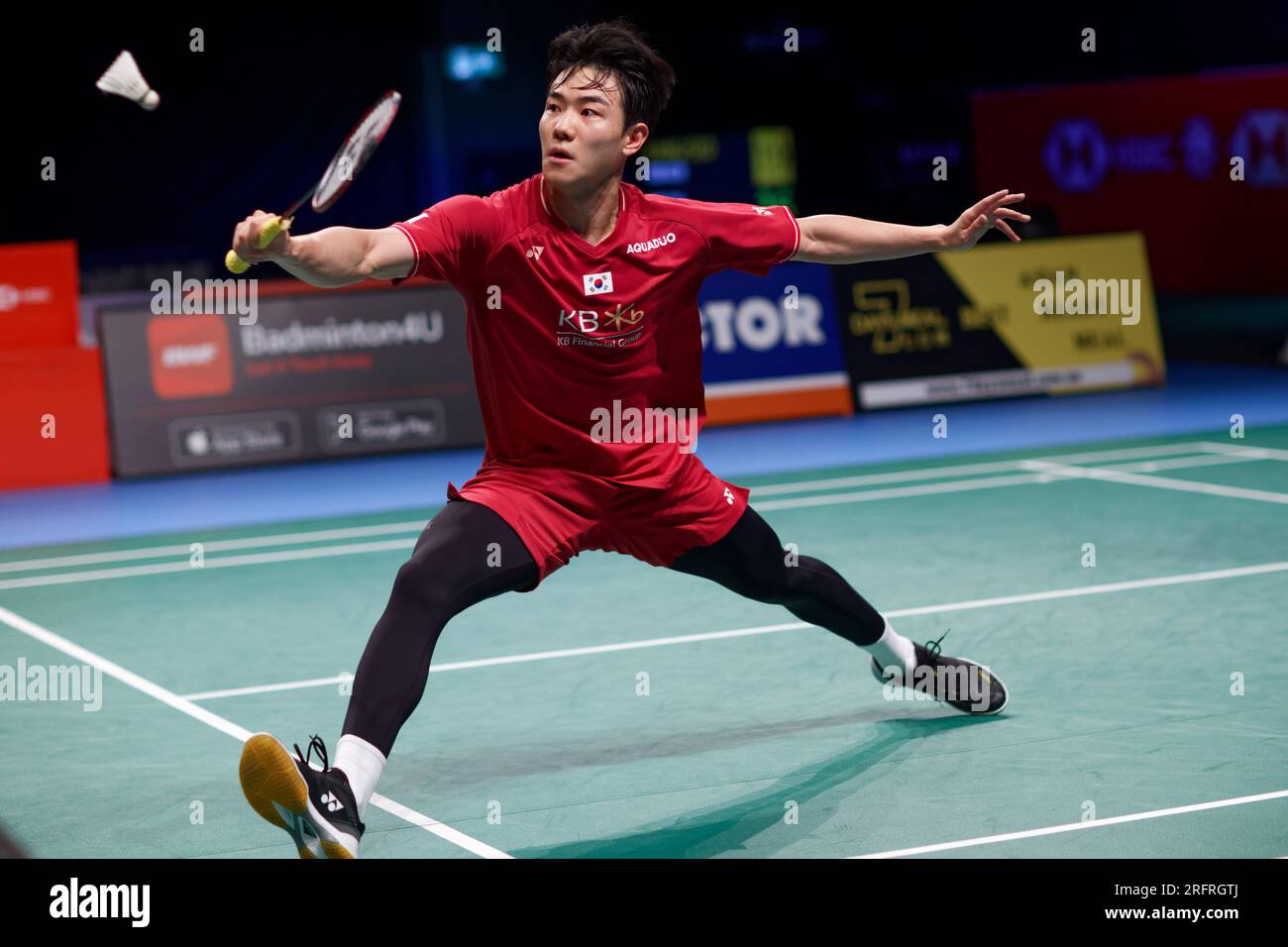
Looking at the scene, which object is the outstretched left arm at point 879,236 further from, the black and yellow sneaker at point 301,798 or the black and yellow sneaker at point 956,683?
the black and yellow sneaker at point 301,798

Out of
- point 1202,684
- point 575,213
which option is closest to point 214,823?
point 575,213

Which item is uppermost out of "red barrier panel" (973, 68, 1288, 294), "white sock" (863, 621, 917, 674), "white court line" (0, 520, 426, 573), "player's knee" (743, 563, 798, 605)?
"red barrier panel" (973, 68, 1288, 294)

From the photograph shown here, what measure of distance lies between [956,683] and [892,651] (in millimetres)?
238

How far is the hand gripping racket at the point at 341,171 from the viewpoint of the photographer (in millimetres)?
3916

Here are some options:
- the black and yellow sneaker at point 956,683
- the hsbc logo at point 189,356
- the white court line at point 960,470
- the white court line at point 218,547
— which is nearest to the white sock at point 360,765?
the black and yellow sneaker at point 956,683

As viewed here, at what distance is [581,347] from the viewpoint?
4.77 metres

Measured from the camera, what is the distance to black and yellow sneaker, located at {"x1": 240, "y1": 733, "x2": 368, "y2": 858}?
3990 mm

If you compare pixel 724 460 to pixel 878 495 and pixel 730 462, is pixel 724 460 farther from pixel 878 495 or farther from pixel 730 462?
pixel 878 495

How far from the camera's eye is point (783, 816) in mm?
4824

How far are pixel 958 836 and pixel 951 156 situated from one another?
21197 mm

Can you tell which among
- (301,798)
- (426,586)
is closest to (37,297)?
(426,586)

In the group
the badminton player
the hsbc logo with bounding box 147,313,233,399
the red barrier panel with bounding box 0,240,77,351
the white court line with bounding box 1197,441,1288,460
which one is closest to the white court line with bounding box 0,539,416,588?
the hsbc logo with bounding box 147,313,233,399

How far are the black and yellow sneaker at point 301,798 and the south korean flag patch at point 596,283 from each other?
139 centimetres

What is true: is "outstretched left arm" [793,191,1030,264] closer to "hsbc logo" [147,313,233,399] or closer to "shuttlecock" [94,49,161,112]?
"shuttlecock" [94,49,161,112]
